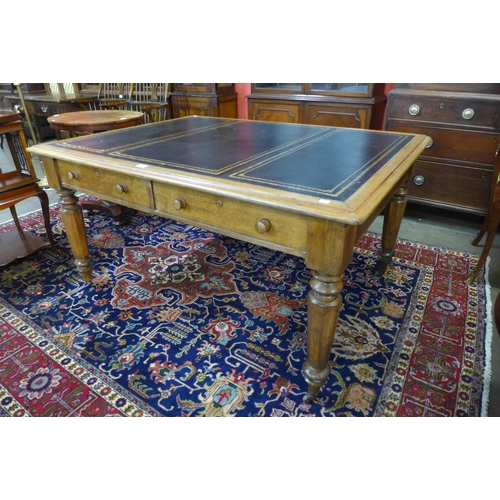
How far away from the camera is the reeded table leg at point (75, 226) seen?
192 cm

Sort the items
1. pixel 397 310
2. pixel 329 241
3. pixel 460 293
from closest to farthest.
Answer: pixel 329 241
pixel 397 310
pixel 460 293

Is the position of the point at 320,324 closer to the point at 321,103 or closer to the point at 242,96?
the point at 321,103

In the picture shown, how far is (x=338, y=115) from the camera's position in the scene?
3.25 m

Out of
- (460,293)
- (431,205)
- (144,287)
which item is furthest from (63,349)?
(431,205)

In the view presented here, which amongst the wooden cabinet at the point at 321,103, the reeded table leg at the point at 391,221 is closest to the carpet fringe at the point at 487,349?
the reeded table leg at the point at 391,221

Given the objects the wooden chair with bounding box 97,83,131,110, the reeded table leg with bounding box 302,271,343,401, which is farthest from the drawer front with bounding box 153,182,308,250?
the wooden chair with bounding box 97,83,131,110

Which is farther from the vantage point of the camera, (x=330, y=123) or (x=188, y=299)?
(x=330, y=123)

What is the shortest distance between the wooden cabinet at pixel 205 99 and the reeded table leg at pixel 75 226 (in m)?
2.49

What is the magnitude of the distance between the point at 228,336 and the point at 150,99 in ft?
11.1

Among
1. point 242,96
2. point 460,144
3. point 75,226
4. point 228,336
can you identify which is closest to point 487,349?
point 228,336

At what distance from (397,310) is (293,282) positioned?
0.59 m

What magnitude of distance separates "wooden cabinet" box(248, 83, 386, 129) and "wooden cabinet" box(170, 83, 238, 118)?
0.52 metres

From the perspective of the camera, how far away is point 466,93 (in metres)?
2.49

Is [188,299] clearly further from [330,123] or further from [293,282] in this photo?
[330,123]
